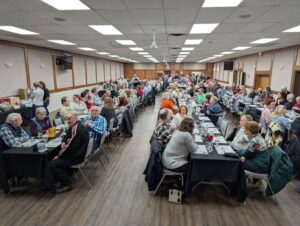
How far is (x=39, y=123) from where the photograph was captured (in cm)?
404

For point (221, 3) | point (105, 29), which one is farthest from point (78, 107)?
point (221, 3)

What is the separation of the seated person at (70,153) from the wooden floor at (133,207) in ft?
0.96

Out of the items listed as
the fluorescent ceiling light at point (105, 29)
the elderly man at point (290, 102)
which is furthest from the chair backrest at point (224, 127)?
the fluorescent ceiling light at point (105, 29)

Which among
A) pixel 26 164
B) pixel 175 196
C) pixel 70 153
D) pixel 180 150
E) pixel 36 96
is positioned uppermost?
pixel 36 96

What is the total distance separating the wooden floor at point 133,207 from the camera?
2.72m

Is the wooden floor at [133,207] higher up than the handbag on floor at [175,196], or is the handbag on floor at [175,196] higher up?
the handbag on floor at [175,196]

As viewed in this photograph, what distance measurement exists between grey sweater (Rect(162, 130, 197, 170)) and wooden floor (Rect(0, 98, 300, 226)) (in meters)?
0.61

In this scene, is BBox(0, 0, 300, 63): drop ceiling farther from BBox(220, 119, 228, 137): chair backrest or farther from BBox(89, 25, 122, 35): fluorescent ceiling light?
BBox(220, 119, 228, 137): chair backrest

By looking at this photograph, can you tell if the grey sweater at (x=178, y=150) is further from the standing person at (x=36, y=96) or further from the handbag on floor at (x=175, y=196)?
the standing person at (x=36, y=96)

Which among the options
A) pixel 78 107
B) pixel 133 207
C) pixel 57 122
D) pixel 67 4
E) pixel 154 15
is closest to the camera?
pixel 133 207

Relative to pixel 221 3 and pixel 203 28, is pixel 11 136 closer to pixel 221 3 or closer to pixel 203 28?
pixel 221 3

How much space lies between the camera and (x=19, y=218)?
2740 millimetres

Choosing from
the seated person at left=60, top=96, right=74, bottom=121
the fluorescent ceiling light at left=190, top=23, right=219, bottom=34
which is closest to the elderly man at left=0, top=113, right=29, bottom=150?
the seated person at left=60, top=96, right=74, bottom=121

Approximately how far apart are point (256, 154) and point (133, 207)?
1958mm
